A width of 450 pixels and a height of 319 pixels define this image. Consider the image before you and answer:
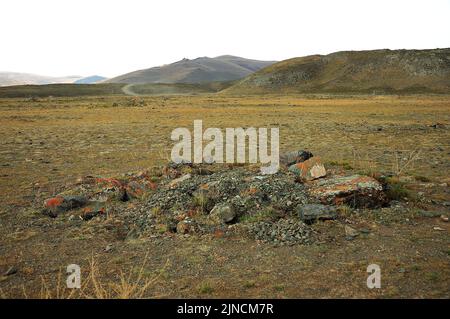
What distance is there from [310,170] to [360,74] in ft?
323

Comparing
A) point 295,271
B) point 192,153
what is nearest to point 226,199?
point 295,271

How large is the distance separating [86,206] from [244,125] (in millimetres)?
19323

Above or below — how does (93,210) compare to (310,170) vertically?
below

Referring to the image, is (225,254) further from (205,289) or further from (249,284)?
(205,289)

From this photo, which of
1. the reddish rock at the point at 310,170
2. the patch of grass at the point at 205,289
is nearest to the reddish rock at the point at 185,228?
the patch of grass at the point at 205,289

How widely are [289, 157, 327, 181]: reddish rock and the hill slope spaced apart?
84.7 metres

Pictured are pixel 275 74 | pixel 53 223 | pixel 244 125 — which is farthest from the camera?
pixel 275 74

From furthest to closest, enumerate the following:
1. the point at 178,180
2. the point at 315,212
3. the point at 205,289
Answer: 1. the point at 178,180
2. the point at 315,212
3. the point at 205,289

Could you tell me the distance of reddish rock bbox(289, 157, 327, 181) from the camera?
33.5 ft

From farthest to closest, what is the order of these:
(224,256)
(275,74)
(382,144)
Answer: (275,74) < (382,144) < (224,256)

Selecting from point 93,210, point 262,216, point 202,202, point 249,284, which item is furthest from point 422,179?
point 93,210

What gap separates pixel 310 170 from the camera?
34.2 feet
